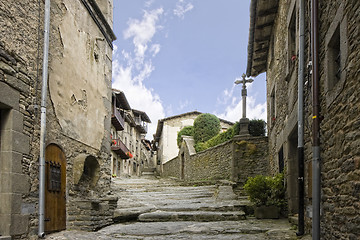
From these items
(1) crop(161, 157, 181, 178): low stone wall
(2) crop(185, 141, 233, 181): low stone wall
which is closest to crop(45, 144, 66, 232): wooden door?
(2) crop(185, 141, 233, 181): low stone wall

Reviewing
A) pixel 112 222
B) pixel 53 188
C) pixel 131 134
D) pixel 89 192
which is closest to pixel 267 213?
pixel 112 222

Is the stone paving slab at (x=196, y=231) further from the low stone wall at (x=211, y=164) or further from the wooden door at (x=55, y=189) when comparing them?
the low stone wall at (x=211, y=164)

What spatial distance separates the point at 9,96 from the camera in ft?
17.3

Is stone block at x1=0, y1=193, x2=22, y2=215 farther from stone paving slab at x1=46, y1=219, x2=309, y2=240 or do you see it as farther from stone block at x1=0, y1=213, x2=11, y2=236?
stone paving slab at x1=46, y1=219, x2=309, y2=240

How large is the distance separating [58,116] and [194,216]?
3804 millimetres

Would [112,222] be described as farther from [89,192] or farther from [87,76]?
[87,76]

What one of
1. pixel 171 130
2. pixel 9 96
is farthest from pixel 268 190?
pixel 171 130

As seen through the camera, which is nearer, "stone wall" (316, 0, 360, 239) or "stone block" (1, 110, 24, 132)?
"stone wall" (316, 0, 360, 239)

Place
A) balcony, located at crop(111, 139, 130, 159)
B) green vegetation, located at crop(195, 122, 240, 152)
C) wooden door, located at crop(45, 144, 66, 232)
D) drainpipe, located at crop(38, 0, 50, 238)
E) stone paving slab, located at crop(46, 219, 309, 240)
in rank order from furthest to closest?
balcony, located at crop(111, 139, 130, 159) → green vegetation, located at crop(195, 122, 240, 152) → wooden door, located at crop(45, 144, 66, 232) → stone paving slab, located at crop(46, 219, 309, 240) → drainpipe, located at crop(38, 0, 50, 238)

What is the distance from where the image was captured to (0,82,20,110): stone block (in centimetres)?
A: 514

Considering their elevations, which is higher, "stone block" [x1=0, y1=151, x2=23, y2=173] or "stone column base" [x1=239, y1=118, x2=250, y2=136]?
"stone column base" [x1=239, y1=118, x2=250, y2=136]

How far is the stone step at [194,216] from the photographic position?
26.5 ft

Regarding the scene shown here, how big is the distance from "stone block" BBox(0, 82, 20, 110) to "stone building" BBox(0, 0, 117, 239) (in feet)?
0.05

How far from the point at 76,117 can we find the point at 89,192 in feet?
5.83
